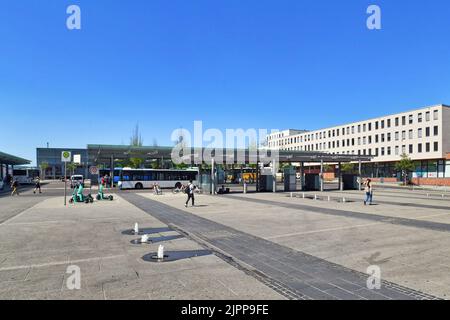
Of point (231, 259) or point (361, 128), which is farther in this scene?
point (361, 128)

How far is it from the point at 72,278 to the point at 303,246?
573 cm

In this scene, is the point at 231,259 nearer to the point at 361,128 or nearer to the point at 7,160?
the point at 7,160

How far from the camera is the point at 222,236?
10.7 meters

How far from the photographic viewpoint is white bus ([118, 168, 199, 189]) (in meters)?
41.5

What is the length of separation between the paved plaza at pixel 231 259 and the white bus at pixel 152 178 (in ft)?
91.4

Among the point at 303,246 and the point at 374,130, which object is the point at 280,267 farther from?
the point at 374,130

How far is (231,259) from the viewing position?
7832mm

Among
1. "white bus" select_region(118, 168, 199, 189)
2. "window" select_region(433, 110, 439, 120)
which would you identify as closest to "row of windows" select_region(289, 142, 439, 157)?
"window" select_region(433, 110, 439, 120)

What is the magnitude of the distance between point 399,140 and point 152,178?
52.3 meters

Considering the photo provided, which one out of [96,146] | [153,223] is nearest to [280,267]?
[153,223]

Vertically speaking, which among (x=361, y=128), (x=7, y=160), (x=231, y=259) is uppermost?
(x=361, y=128)

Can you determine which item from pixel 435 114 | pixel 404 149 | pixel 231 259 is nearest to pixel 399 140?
pixel 404 149

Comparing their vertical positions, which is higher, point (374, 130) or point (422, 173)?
point (374, 130)

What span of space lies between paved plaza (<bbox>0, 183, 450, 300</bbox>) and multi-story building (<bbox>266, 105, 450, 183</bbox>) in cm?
3980
